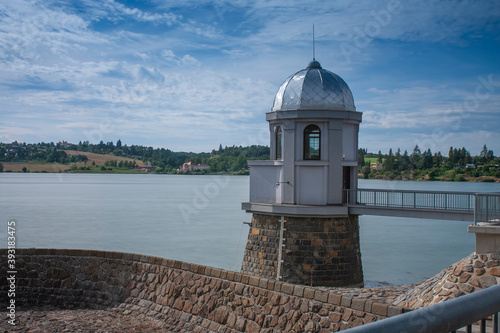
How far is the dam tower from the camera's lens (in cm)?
1481

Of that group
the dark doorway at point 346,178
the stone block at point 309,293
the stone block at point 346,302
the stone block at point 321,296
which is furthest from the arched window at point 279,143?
the stone block at point 346,302

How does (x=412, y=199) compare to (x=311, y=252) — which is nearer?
(x=311, y=252)

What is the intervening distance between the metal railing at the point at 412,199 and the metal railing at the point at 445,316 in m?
12.6

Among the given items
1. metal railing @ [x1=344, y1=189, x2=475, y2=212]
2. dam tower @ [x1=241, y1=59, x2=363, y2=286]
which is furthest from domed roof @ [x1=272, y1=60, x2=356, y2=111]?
metal railing @ [x1=344, y1=189, x2=475, y2=212]

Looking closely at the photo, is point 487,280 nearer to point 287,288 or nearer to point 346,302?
→ point 346,302

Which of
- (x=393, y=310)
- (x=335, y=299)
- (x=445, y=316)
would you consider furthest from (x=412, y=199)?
(x=445, y=316)

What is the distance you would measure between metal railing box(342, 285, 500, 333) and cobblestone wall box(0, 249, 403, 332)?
12.1 feet

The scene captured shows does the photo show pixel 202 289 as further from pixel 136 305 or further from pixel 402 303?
pixel 402 303

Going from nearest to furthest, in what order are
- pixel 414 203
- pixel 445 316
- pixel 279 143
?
pixel 445 316 < pixel 414 203 < pixel 279 143

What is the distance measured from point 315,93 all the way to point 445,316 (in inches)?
561

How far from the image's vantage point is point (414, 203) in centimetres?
1472

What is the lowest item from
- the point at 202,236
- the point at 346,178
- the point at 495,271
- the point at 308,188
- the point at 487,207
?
the point at 202,236

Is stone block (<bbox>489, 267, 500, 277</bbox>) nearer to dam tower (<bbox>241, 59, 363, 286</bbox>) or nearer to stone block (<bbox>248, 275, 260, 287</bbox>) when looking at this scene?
stone block (<bbox>248, 275, 260, 287</bbox>)

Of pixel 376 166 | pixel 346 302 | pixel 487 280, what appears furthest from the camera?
pixel 376 166
